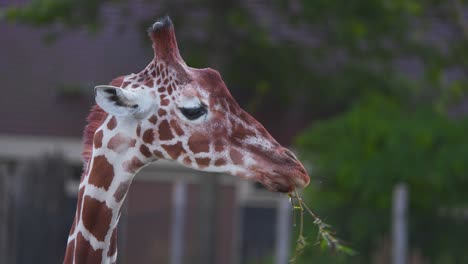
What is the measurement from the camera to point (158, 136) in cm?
385

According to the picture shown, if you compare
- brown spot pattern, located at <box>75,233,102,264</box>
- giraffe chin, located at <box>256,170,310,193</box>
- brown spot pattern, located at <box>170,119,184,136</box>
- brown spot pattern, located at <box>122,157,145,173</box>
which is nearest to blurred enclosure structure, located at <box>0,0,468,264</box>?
brown spot pattern, located at <box>75,233,102,264</box>

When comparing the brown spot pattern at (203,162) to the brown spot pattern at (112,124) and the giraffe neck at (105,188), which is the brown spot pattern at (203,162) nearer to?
the giraffe neck at (105,188)

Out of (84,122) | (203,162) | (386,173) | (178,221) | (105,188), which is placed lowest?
(105,188)

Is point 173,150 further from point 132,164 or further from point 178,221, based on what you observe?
point 178,221

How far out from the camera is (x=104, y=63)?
16.1 m

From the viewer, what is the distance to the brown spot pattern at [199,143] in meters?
3.79

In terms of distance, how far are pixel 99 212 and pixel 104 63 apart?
12.4 meters

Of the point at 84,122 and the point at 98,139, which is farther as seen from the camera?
the point at 84,122

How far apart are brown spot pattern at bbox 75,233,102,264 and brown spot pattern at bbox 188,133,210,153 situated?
21.5 inches

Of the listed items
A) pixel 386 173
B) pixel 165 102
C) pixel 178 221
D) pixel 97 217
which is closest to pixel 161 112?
pixel 165 102

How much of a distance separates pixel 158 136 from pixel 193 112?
0.17 metres

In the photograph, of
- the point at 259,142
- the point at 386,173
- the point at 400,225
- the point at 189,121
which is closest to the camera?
the point at 259,142

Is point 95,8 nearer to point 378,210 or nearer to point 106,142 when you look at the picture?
point 378,210

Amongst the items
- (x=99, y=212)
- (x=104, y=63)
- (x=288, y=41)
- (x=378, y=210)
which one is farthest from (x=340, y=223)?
(x=99, y=212)
